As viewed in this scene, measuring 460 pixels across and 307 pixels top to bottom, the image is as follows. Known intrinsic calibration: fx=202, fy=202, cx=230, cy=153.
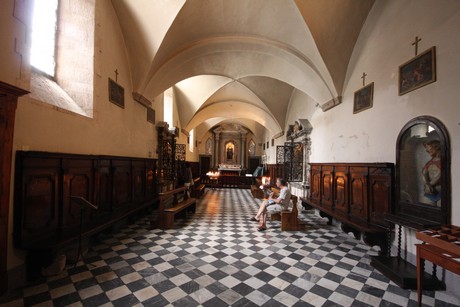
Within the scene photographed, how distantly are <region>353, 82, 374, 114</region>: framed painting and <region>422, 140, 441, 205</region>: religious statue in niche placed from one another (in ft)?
5.28

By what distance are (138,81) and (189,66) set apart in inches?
75.9

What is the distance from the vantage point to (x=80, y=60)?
3969 mm

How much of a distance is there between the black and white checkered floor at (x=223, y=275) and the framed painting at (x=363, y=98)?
3.00 meters

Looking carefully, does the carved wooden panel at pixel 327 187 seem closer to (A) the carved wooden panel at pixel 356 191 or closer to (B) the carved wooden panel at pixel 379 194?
(A) the carved wooden panel at pixel 356 191

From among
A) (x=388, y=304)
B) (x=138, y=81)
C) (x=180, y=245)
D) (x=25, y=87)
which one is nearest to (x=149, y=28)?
(x=138, y=81)

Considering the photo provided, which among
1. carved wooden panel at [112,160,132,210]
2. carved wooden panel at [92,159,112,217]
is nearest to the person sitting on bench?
carved wooden panel at [112,160,132,210]

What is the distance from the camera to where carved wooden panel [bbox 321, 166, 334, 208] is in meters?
5.59

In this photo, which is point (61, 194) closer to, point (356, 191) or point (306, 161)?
point (356, 191)

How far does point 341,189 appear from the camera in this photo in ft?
16.9

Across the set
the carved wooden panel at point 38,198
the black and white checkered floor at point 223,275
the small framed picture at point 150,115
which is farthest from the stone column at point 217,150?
the carved wooden panel at point 38,198

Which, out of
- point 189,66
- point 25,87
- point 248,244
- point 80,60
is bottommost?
point 248,244

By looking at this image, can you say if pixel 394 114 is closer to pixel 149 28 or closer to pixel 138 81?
pixel 149 28

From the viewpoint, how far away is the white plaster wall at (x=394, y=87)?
276 cm

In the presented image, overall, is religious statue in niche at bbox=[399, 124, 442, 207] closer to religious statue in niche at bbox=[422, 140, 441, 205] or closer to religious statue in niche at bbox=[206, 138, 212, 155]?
religious statue in niche at bbox=[422, 140, 441, 205]
